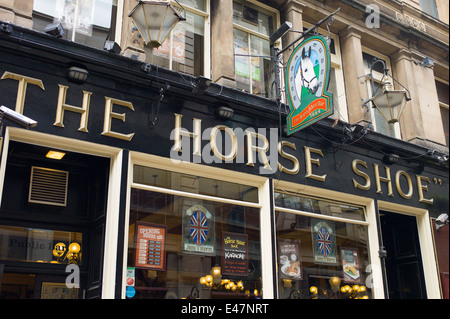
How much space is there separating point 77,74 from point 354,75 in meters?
7.07

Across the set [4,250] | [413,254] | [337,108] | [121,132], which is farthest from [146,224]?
[413,254]

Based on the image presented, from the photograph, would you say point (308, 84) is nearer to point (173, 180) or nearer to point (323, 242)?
point (173, 180)

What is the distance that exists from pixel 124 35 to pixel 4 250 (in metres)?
4.15

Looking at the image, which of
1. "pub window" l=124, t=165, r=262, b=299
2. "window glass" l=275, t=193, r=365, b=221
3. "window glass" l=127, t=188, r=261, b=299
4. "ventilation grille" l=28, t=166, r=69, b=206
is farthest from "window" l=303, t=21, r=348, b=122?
"ventilation grille" l=28, t=166, r=69, b=206

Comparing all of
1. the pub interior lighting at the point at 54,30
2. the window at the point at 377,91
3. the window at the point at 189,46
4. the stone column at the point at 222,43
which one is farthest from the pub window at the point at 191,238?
the window at the point at 377,91

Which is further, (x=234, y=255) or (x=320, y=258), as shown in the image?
(x=320, y=258)

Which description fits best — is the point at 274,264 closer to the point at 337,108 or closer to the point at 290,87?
the point at 290,87

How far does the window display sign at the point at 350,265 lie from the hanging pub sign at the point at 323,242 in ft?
0.88

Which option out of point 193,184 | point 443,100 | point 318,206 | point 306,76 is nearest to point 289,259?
point 318,206

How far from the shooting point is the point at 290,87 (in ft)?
32.6

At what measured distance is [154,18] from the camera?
826cm

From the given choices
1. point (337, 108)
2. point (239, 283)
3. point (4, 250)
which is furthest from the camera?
point (337, 108)

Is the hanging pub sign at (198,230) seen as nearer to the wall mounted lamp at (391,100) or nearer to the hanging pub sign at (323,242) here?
the hanging pub sign at (323,242)

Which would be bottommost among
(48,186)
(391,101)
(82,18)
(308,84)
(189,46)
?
(48,186)
